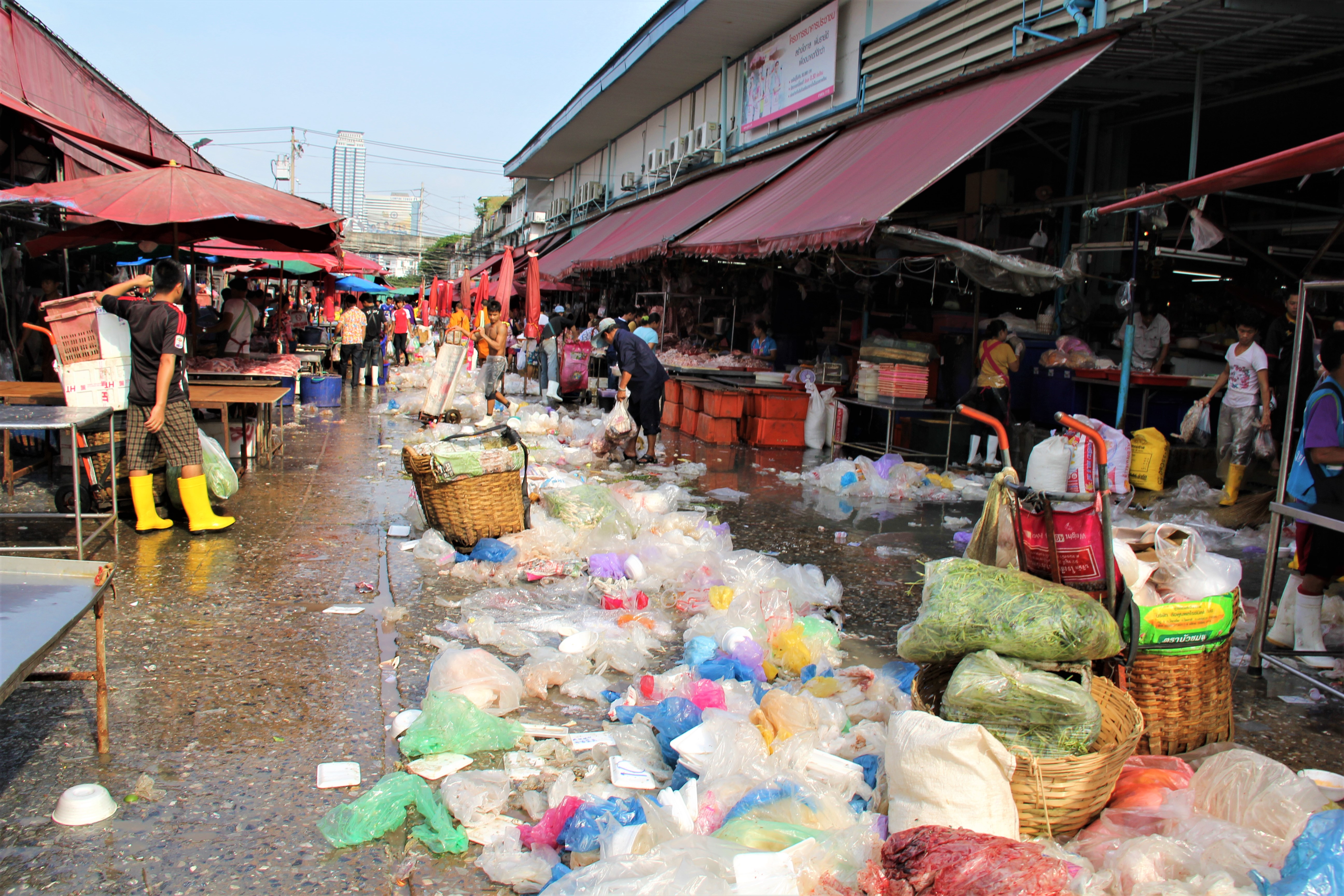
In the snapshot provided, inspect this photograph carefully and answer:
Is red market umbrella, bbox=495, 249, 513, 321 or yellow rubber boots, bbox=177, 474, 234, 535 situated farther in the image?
red market umbrella, bbox=495, 249, 513, 321

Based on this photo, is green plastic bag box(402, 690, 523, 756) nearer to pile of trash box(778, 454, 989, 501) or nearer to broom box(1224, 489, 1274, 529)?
pile of trash box(778, 454, 989, 501)

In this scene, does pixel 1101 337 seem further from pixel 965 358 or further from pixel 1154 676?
pixel 1154 676

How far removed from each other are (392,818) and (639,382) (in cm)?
803

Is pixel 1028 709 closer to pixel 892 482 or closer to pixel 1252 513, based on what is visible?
pixel 892 482

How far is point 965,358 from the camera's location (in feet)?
40.7

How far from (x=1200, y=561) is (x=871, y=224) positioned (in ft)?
16.5

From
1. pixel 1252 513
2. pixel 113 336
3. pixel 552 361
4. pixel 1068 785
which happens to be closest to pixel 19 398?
pixel 113 336

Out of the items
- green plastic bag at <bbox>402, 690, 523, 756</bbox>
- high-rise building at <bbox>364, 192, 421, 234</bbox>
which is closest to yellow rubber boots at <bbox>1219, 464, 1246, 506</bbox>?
green plastic bag at <bbox>402, 690, 523, 756</bbox>

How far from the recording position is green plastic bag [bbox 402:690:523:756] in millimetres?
3576

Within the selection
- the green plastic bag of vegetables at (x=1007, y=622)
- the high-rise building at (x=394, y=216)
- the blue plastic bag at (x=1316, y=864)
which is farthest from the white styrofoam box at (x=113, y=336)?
the high-rise building at (x=394, y=216)

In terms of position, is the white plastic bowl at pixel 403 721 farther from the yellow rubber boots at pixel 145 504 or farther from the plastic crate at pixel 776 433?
the plastic crate at pixel 776 433

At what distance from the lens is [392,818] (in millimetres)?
3068

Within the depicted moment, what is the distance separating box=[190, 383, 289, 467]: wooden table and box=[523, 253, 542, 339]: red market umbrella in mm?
7954

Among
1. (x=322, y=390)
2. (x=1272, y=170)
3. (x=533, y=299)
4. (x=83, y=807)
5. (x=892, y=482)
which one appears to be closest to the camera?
(x=83, y=807)
